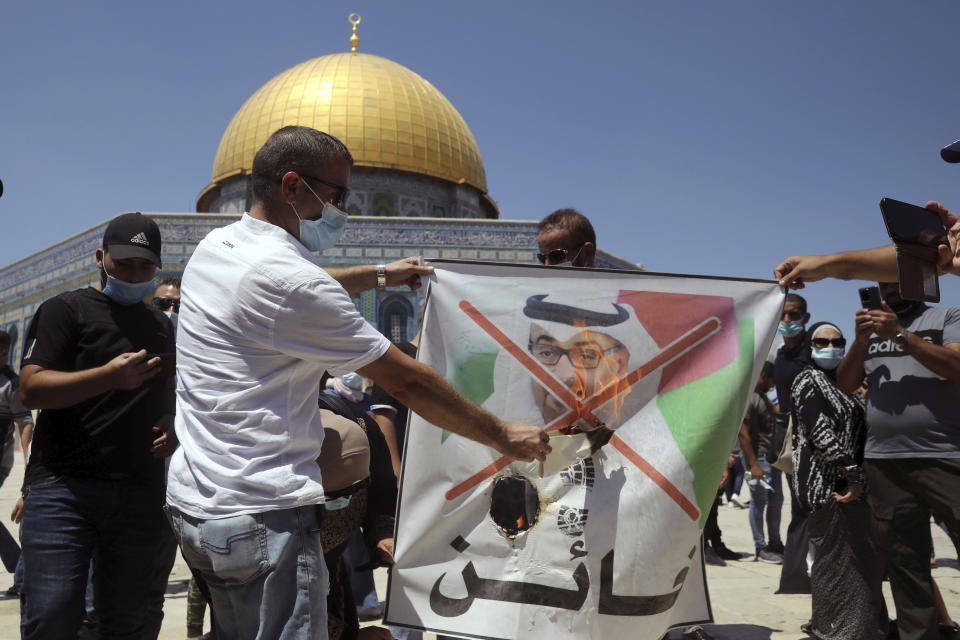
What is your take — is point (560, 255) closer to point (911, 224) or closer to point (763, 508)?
point (911, 224)

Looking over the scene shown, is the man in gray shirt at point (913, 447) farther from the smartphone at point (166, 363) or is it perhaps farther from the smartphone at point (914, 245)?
the smartphone at point (166, 363)

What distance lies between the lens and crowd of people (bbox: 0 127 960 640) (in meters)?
1.88

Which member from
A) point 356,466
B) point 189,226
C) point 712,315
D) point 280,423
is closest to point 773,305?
point 712,315

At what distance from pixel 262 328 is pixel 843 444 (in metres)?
3.56

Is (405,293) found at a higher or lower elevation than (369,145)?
lower

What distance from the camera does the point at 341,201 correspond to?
2223 mm

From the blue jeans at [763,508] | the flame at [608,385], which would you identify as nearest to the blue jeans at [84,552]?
the flame at [608,385]

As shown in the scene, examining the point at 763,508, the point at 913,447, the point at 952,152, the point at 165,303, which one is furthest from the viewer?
the point at 763,508

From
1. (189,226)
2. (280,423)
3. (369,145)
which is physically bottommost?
(280,423)

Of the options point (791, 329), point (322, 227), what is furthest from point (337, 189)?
point (791, 329)

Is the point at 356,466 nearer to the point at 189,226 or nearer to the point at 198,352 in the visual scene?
the point at 198,352

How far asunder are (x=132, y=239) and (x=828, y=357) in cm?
403

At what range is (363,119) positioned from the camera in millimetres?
32906

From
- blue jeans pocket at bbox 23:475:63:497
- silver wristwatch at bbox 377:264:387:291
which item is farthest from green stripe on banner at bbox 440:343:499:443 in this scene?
blue jeans pocket at bbox 23:475:63:497
